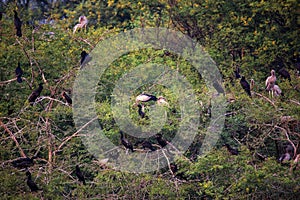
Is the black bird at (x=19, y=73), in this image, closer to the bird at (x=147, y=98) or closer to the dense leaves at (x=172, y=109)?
the dense leaves at (x=172, y=109)

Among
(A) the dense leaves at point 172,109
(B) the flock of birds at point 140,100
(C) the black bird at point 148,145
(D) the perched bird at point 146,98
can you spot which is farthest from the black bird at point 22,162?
(D) the perched bird at point 146,98

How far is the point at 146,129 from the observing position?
7.96 m

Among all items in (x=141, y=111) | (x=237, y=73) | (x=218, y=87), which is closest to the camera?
(x=141, y=111)

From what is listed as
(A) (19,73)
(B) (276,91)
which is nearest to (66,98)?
(A) (19,73)

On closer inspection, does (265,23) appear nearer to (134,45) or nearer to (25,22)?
(134,45)

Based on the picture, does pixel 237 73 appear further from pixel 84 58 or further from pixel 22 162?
pixel 22 162

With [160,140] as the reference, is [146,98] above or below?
above

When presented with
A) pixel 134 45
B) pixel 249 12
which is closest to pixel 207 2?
pixel 249 12

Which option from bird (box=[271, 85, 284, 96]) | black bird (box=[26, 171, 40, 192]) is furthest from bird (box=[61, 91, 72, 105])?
bird (box=[271, 85, 284, 96])

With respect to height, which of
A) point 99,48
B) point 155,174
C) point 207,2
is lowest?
point 155,174

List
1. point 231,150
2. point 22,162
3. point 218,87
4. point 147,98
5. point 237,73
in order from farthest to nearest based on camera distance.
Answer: point 218,87
point 237,73
point 147,98
point 231,150
point 22,162

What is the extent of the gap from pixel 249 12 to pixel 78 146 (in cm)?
353

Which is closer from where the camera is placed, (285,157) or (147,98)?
(285,157)

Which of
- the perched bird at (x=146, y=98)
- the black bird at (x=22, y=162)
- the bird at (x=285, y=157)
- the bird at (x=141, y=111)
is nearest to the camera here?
the black bird at (x=22, y=162)
